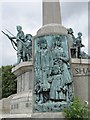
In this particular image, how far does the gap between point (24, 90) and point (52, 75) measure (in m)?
3.86

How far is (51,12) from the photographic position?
14.5 meters

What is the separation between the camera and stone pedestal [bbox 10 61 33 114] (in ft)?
46.3

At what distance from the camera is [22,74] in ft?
53.3

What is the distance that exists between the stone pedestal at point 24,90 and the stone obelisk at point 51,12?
260 cm

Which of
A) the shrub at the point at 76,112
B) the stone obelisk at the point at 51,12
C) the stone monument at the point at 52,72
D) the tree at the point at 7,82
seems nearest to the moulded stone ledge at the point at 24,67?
the stone obelisk at the point at 51,12

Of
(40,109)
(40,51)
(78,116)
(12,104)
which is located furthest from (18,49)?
(78,116)

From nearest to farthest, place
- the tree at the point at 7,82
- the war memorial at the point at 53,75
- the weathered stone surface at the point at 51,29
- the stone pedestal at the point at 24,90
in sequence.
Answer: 1. the war memorial at the point at 53,75
2. the weathered stone surface at the point at 51,29
3. the stone pedestal at the point at 24,90
4. the tree at the point at 7,82

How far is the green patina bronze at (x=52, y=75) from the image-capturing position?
469 inches

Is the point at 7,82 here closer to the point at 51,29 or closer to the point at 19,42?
the point at 19,42

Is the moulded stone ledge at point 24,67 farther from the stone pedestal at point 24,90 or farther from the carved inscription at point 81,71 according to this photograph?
the carved inscription at point 81,71

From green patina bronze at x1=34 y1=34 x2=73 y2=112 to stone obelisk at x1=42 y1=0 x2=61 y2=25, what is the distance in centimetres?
193

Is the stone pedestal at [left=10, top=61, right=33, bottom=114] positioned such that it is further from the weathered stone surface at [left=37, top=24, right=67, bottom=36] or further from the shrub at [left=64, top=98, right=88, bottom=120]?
the shrub at [left=64, top=98, right=88, bottom=120]

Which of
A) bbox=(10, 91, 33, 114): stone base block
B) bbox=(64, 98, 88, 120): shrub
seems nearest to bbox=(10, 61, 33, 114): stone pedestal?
bbox=(10, 91, 33, 114): stone base block

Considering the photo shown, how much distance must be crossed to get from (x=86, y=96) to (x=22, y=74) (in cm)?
488
